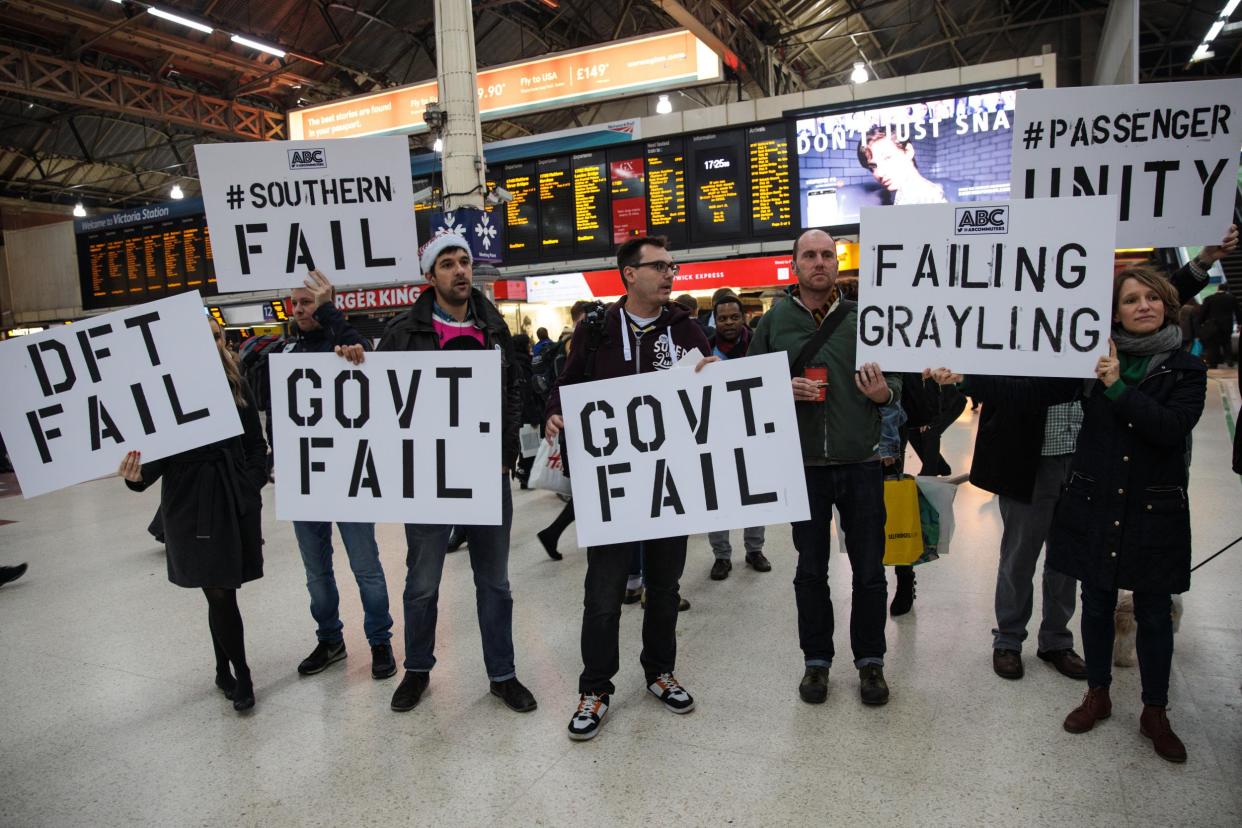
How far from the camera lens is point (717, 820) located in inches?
91.2

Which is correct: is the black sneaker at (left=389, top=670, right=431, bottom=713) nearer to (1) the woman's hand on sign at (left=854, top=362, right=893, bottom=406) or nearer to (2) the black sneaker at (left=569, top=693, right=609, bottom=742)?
(2) the black sneaker at (left=569, top=693, right=609, bottom=742)

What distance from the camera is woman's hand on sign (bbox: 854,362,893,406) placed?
110 inches

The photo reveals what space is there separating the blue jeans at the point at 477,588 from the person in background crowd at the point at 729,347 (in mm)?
1815

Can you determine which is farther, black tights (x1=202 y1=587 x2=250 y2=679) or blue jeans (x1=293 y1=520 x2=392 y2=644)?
blue jeans (x1=293 y1=520 x2=392 y2=644)

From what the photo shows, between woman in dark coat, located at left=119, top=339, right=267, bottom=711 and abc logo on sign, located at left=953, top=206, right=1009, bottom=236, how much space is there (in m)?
2.88

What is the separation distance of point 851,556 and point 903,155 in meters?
7.53

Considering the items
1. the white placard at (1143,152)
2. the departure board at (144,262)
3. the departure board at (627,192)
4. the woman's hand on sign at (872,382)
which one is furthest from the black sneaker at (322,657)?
the departure board at (144,262)

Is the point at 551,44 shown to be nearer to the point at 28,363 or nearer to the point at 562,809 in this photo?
the point at 28,363

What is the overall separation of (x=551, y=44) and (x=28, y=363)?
45.2 ft

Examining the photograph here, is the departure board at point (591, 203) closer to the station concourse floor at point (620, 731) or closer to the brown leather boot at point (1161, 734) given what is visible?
the station concourse floor at point (620, 731)

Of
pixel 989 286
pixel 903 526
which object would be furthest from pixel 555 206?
pixel 989 286

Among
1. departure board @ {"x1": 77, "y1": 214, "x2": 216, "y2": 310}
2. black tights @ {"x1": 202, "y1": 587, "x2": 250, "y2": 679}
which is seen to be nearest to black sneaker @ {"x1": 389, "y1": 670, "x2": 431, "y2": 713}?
black tights @ {"x1": 202, "y1": 587, "x2": 250, "y2": 679}

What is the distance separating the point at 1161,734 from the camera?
2.57 meters

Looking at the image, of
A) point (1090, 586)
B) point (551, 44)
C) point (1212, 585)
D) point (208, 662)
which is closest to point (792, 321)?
point (1090, 586)
